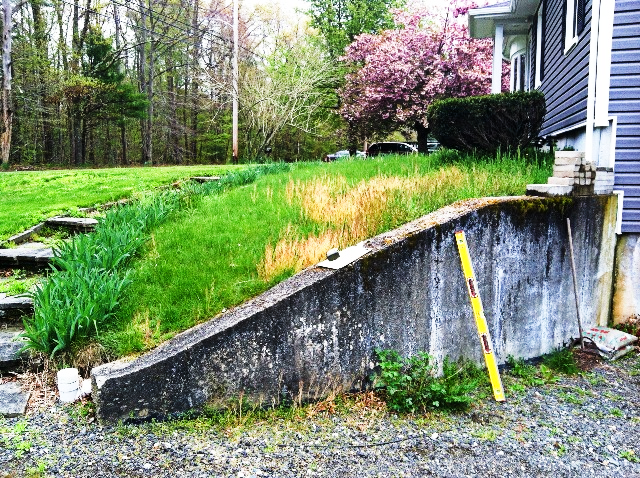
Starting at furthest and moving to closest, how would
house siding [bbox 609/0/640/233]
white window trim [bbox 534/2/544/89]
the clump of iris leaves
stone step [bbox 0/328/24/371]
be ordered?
white window trim [bbox 534/2/544/89] < house siding [bbox 609/0/640/233] < stone step [bbox 0/328/24/371] < the clump of iris leaves

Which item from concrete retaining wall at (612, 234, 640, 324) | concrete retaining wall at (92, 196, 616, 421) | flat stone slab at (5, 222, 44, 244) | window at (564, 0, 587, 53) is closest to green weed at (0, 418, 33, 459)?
concrete retaining wall at (92, 196, 616, 421)

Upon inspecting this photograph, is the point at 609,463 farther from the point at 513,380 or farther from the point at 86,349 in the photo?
the point at 86,349

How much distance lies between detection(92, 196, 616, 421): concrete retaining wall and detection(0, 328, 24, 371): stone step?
0.79m

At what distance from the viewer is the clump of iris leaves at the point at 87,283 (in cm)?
348

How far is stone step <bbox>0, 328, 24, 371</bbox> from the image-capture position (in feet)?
11.7

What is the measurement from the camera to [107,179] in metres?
9.69

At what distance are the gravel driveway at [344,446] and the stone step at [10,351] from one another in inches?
21.8

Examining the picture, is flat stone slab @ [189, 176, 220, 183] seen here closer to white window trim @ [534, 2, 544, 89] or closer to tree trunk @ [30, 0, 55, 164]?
white window trim @ [534, 2, 544, 89]

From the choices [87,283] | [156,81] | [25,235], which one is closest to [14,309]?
[87,283]

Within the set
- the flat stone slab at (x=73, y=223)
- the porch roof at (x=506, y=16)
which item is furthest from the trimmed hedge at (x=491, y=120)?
the flat stone slab at (x=73, y=223)

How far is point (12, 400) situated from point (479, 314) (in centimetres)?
343

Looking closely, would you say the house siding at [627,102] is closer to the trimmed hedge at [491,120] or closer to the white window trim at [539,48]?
the trimmed hedge at [491,120]

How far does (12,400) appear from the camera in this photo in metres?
3.31

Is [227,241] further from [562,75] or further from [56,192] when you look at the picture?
[562,75]
